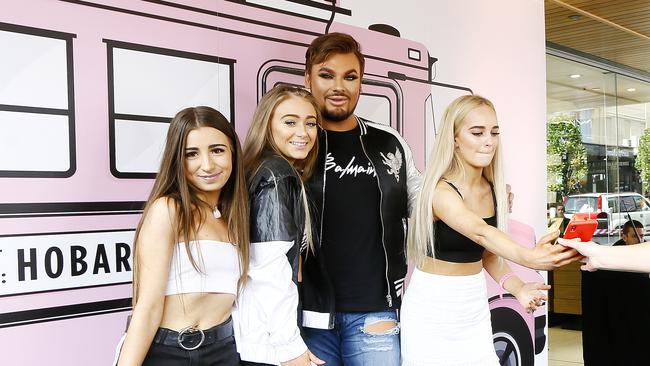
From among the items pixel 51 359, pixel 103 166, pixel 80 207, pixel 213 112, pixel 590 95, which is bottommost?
pixel 51 359

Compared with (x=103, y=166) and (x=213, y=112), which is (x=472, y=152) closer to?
(x=213, y=112)

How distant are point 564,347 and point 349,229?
13.9 feet

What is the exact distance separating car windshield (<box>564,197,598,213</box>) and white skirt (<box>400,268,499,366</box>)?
3254mm

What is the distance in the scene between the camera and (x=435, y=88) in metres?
3.43

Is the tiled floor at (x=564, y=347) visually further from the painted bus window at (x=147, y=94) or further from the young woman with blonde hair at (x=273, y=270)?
the painted bus window at (x=147, y=94)

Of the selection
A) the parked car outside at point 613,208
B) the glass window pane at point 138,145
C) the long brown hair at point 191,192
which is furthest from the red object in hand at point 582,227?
the parked car outside at point 613,208

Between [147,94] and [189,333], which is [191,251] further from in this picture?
[147,94]

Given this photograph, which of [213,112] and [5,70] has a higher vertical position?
[5,70]

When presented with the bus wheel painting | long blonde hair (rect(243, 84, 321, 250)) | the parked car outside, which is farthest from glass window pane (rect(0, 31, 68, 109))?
the parked car outside

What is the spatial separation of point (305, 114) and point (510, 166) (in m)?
2.45

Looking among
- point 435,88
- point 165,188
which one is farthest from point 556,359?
point 165,188

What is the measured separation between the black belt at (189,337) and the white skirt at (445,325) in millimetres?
795

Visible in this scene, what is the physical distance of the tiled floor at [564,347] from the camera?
5.13 meters

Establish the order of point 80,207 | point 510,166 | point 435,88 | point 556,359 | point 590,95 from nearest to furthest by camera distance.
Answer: point 80,207
point 435,88
point 510,166
point 556,359
point 590,95
